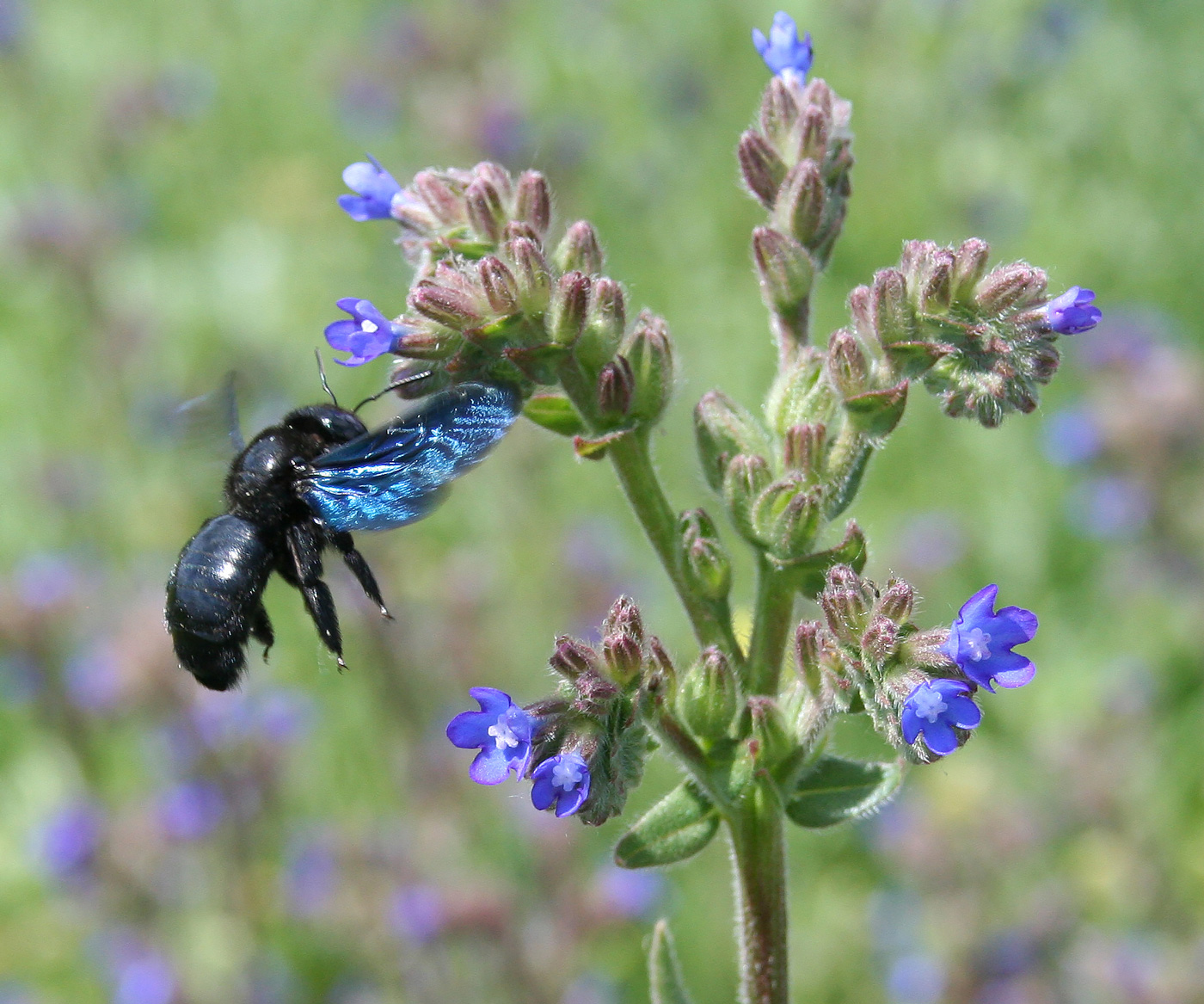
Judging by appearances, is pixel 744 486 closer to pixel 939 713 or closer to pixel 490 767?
pixel 939 713

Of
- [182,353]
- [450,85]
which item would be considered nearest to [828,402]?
[450,85]

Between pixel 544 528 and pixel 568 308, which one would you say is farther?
pixel 544 528

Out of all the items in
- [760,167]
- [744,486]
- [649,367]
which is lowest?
[744,486]

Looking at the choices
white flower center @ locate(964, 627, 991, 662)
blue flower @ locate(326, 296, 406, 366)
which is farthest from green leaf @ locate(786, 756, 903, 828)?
blue flower @ locate(326, 296, 406, 366)

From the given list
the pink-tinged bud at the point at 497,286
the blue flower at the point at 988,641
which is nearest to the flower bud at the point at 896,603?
the blue flower at the point at 988,641

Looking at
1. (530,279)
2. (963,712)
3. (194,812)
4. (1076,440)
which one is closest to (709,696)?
(963,712)

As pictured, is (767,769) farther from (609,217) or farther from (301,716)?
(609,217)
